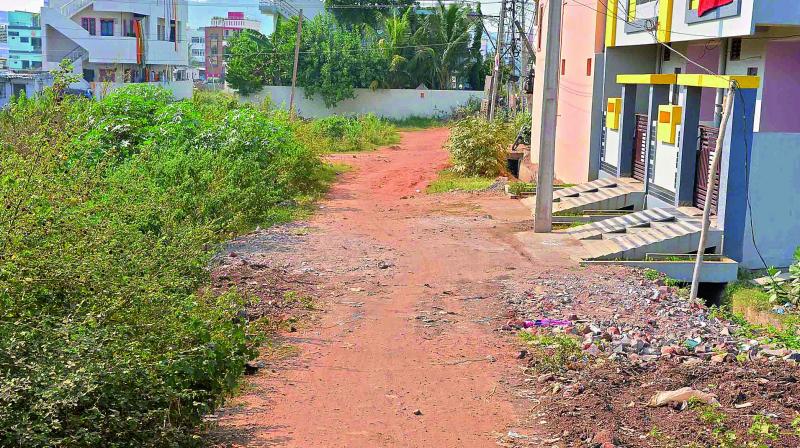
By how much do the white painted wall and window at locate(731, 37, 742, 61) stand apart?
1233 inches

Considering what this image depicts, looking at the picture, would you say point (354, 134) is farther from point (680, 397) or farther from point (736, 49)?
point (680, 397)

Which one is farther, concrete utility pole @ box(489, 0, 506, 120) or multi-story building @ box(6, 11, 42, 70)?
multi-story building @ box(6, 11, 42, 70)

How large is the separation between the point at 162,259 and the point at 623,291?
592 centimetres

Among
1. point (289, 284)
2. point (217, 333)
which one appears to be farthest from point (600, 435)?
point (289, 284)

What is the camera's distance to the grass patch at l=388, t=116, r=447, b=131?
44703mm

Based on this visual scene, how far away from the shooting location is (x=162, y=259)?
21.9 ft

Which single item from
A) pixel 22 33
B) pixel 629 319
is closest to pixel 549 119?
pixel 629 319

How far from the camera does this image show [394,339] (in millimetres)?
8508

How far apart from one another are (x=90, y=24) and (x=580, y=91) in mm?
36994

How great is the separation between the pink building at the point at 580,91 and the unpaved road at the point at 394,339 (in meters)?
3.81

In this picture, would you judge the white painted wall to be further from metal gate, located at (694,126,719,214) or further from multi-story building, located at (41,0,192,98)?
metal gate, located at (694,126,719,214)

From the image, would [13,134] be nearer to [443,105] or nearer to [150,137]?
[150,137]

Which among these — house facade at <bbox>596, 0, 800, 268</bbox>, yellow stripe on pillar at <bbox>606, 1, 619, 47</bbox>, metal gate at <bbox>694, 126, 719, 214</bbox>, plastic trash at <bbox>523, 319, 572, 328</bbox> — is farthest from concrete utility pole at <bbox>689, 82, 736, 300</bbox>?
yellow stripe on pillar at <bbox>606, 1, 619, 47</bbox>

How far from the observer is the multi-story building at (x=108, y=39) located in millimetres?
47344
